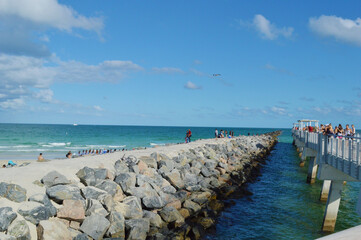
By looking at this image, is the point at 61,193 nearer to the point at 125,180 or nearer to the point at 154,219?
the point at 125,180

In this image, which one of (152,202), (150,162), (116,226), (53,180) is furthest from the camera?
(150,162)

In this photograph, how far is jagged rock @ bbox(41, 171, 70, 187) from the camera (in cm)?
866

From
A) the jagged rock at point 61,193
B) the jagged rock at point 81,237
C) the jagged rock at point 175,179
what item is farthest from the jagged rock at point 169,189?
the jagged rock at point 81,237

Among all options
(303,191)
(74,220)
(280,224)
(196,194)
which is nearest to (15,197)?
(74,220)

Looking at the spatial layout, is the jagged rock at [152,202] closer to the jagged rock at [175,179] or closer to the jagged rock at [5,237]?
the jagged rock at [175,179]

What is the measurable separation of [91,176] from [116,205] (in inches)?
59.7

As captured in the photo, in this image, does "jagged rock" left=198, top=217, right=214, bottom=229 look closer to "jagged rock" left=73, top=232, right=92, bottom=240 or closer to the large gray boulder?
"jagged rock" left=73, top=232, right=92, bottom=240

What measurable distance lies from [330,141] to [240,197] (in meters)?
4.93

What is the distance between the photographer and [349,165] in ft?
30.9

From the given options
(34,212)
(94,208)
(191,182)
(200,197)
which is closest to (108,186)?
(94,208)

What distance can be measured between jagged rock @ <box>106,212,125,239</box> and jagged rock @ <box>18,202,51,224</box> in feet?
4.92

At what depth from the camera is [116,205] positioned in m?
8.86

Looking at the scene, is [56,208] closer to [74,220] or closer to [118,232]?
[74,220]

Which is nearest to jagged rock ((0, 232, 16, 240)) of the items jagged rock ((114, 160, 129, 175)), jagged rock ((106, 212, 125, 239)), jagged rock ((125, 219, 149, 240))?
jagged rock ((106, 212, 125, 239))
